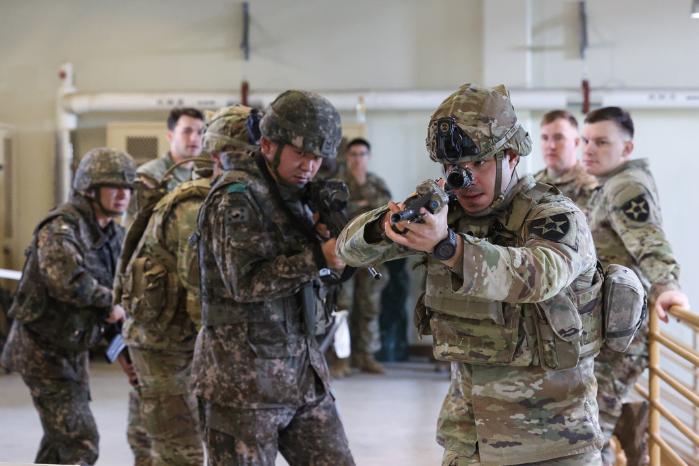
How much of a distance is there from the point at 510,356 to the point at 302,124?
1.03 meters

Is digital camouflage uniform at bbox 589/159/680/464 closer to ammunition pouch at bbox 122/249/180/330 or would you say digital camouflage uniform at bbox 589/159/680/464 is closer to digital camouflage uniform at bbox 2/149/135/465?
ammunition pouch at bbox 122/249/180/330

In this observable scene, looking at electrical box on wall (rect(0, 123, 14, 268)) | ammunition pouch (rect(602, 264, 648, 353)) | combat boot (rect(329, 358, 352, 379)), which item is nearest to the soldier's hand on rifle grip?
ammunition pouch (rect(602, 264, 648, 353))

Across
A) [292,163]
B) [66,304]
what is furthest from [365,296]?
[292,163]

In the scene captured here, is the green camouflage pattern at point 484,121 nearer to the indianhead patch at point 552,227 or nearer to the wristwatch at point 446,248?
the indianhead patch at point 552,227

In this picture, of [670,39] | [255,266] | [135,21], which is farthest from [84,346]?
[670,39]

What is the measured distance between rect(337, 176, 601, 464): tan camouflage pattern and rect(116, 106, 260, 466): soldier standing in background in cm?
133

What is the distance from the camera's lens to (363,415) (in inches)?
228

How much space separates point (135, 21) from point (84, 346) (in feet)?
15.9

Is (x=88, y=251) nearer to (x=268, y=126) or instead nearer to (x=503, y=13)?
(x=268, y=126)

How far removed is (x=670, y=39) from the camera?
24.3ft

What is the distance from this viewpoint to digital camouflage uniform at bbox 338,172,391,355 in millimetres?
7141

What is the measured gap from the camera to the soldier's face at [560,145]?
434 centimetres

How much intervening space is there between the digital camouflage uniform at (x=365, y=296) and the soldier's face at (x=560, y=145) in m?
2.82

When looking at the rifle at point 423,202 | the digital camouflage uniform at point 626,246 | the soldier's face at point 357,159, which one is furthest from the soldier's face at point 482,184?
the soldier's face at point 357,159
